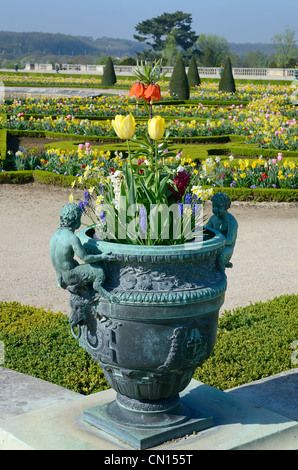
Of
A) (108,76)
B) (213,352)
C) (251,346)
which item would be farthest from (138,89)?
(108,76)

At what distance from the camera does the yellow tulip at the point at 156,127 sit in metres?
3.71

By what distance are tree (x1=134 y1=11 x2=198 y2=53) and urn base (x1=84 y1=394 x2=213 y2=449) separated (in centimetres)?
8134

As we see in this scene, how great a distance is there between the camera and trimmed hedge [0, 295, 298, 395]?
506cm

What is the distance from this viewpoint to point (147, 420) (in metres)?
3.84

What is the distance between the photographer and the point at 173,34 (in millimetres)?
81875

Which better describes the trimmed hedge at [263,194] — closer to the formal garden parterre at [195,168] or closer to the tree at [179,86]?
the formal garden parterre at [195,168]

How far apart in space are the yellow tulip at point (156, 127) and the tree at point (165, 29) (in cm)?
8108

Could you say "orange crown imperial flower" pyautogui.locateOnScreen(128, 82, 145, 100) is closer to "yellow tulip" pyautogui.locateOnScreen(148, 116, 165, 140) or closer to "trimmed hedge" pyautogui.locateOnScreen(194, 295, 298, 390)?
"yellow tulip" pyautogui.locateOnScreen(148, 116, 165, 140)

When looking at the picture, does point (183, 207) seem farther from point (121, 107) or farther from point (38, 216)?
point (121, 107)

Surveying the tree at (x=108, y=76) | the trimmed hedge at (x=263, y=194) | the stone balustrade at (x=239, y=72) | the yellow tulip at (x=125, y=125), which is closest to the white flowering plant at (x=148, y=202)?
the yellow tulip at (x=125, y=125)

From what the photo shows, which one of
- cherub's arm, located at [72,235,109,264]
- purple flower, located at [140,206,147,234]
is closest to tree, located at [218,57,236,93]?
purple flower, located at [140,206,147,234]

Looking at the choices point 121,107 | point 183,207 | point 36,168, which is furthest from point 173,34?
point 183,207

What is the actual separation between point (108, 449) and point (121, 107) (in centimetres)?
2103

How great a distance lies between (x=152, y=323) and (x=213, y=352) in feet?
6.44
